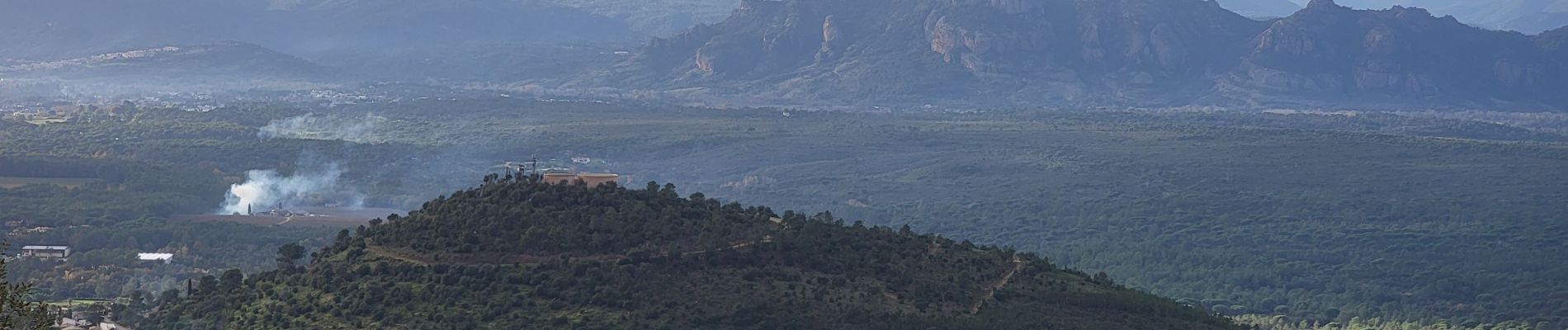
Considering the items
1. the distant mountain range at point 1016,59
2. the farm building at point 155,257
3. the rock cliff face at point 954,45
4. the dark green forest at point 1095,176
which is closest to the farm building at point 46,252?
the farm building at point 155,257

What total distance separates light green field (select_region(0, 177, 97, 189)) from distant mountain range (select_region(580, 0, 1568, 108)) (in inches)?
2802

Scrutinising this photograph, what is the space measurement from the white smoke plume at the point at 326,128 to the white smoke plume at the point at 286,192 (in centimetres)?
1462

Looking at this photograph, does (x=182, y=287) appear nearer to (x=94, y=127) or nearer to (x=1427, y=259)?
(x=1427, y=259)

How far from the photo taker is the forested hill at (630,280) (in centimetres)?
4047

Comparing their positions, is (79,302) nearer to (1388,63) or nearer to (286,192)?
(286,192)

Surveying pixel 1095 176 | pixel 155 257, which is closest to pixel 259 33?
pixel 1095 176

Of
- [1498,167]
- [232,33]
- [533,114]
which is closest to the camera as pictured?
[1498,167]

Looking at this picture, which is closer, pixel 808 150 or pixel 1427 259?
pixel 1427 259

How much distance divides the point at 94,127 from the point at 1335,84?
270ft

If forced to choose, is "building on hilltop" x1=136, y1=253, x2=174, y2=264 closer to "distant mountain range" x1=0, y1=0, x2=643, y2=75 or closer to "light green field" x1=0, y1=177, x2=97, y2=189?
"light green field" x1=0, y1=177, x2=97, y2=189

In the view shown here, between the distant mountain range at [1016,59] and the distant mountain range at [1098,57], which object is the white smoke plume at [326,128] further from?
the distant mountain range at [1098,57]

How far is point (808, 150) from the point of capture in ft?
356

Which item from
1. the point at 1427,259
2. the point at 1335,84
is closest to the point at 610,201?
the point at 1427,259

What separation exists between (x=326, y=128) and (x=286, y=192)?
28235mm
